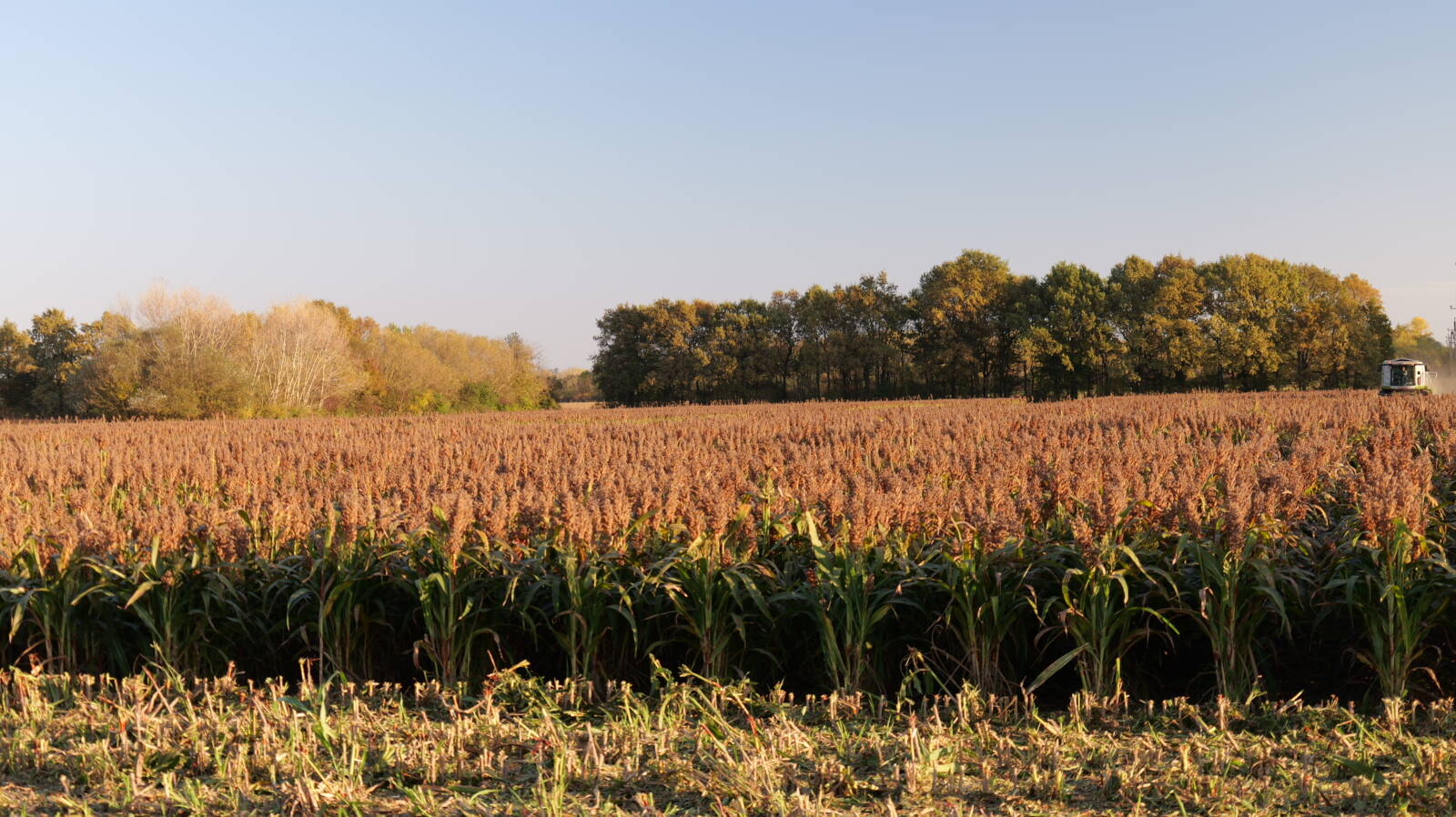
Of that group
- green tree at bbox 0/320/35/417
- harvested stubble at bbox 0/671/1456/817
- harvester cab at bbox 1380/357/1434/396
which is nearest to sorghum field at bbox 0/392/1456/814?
harvested stubble at bbox 0/671/1456/817

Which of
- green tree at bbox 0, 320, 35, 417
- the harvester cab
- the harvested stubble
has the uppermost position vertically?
green tree at bbox 0, 320, 35, 417

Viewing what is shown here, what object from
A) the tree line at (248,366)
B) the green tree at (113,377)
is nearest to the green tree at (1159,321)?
→ the tree line at (248,366)

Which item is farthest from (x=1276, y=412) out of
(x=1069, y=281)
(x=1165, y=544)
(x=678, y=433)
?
(x=1069, y=281)

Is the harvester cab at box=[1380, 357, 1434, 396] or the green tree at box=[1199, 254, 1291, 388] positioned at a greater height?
the green tree at box=[1199, 254, 1291, 388]

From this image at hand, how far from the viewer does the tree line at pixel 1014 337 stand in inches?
2746

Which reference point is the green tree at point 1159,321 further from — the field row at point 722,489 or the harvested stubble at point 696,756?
the harvested stubble at point 696,756

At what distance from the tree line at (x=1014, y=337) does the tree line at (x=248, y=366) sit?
45.4ft

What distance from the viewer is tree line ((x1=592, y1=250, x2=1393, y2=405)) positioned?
69.8 metres

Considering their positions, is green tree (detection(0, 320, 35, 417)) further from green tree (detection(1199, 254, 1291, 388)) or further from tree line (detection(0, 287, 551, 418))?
green tree (detection(1199, 254, 1291, 388))

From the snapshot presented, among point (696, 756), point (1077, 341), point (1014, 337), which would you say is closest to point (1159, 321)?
point (1077, 341)

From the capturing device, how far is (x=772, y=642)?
534cm

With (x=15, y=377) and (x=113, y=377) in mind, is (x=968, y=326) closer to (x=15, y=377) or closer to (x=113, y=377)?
(x=113, y=377)

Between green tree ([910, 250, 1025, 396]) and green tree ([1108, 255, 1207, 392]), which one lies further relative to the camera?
green tree ([910, 250, 1025, 396])

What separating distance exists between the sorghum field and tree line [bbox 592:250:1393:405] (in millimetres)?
67091
